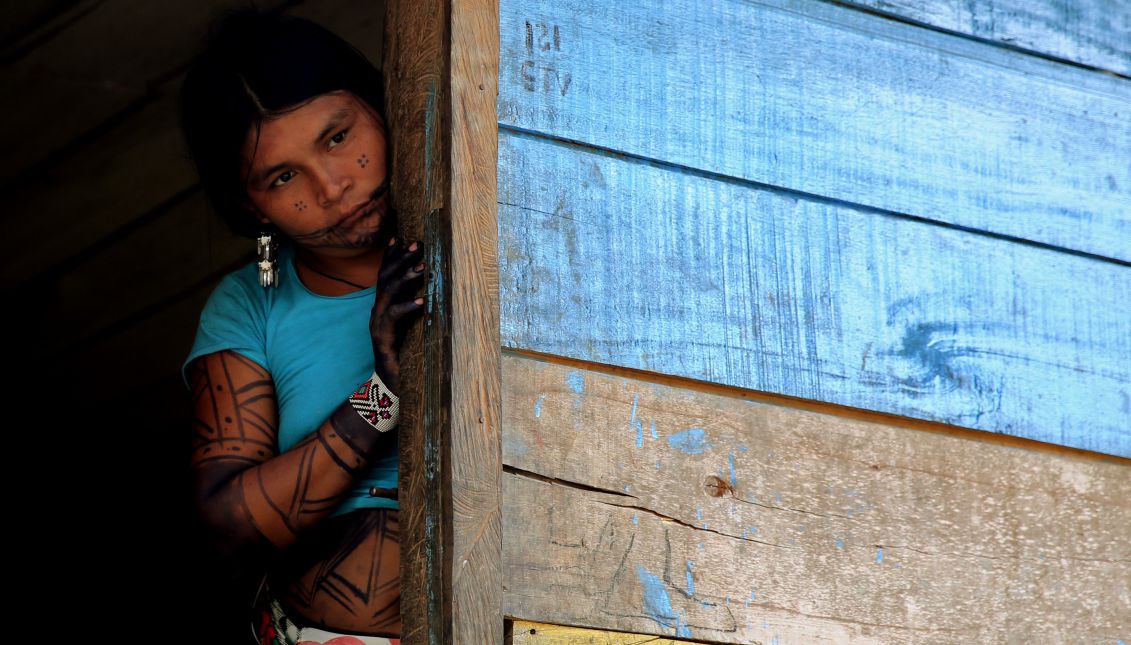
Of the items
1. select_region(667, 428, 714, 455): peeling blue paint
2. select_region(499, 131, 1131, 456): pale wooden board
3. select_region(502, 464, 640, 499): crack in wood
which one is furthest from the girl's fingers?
select_region(667, 428, 714, 455): peeling blue paint

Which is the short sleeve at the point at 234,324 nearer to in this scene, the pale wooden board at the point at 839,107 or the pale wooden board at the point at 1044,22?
the pale wooden board at the point at 839,107

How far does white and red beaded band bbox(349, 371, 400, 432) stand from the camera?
165 cm

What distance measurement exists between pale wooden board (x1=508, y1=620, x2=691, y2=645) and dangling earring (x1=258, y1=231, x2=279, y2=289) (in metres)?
0.82

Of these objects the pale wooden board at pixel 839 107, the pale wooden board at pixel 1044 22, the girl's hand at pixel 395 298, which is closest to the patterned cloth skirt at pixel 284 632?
the girl's hand at pixel 395 298

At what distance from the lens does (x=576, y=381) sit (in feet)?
4.77

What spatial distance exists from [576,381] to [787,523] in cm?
31

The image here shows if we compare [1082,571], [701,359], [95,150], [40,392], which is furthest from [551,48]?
[40,392]

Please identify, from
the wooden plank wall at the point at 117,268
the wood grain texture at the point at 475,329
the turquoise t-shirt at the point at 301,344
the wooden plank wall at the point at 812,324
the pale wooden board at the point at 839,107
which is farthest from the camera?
the wooden plank wall at the point at 117,268

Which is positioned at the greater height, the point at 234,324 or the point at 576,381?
the point at 234,324

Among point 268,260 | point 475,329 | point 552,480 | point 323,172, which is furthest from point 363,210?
point 552,480

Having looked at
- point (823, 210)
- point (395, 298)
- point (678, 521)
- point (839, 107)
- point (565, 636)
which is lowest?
point (565, 636)

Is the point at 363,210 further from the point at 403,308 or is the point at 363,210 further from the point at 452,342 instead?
the point at 452,342

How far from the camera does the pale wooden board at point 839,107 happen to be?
61.1 inches

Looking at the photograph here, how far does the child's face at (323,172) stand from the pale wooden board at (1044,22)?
699 millimetres
